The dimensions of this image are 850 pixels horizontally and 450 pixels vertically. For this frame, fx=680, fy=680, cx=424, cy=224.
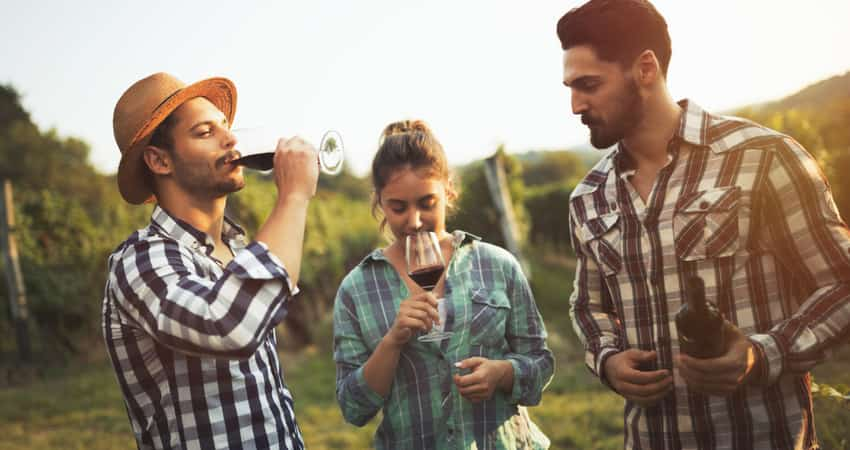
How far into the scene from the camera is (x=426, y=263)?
2.44m

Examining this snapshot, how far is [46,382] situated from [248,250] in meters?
10.8

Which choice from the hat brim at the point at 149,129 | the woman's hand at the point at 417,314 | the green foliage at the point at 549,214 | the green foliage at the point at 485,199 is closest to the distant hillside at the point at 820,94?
the woman's hand at the point at 417,314

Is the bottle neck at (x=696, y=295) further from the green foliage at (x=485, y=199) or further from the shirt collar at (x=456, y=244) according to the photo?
the green foliage at (x=485, y=199)

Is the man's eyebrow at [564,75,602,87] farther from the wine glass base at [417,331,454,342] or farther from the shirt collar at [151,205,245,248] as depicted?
the shirt collar at [151,205,245,248]

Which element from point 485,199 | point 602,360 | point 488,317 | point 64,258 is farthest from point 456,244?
point 64,258

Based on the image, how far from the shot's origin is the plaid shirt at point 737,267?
2004 millimetres

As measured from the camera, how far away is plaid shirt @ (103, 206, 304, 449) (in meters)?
1.85

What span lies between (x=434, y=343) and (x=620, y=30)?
52.4 inches

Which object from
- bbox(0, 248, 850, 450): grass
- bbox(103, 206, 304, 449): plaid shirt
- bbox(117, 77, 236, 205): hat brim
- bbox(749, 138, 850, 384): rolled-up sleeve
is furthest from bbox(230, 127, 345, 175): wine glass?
bbox(0, 248, 850, 450): grass

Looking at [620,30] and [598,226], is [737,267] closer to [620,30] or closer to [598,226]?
[598,226]

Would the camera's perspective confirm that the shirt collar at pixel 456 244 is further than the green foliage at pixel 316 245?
No

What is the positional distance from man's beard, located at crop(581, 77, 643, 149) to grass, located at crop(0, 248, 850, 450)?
7.30ft

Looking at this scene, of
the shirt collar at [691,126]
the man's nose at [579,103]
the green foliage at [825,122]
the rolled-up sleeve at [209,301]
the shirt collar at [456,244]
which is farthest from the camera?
the green foliage at [825,122]

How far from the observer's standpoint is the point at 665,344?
2240mm
